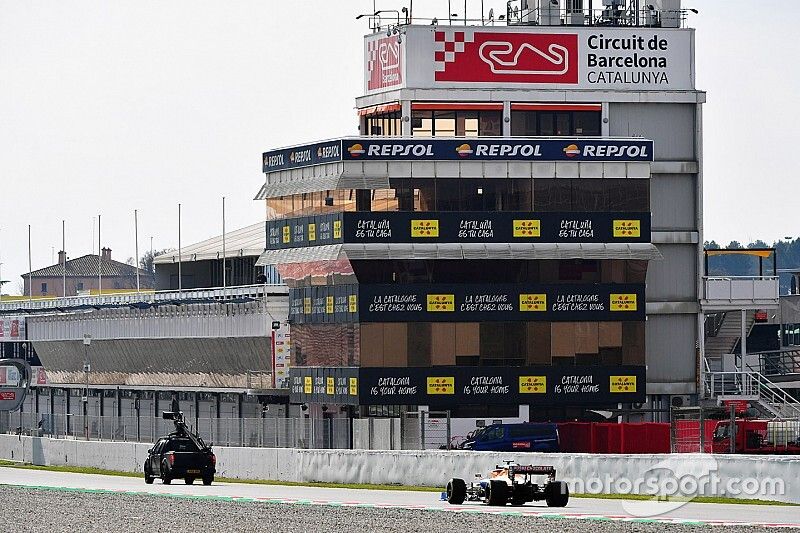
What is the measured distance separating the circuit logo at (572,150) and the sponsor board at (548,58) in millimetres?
5438

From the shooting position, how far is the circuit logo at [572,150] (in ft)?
240

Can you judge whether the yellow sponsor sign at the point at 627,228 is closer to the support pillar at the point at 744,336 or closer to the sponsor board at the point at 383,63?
the support pillar at the point at 744,336

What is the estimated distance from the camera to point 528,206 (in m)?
Result: 73.1

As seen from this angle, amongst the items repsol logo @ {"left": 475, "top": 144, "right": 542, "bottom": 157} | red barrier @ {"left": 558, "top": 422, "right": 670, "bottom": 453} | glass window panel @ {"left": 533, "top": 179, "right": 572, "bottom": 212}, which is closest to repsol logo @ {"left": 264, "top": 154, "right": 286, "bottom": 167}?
repsol logo @ {"left": 475, "top": 144, "right": 542, "bottom": 157}

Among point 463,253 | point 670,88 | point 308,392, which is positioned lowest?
point 308,392

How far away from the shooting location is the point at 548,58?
78125 mm

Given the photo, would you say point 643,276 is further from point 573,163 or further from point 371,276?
point 371,276

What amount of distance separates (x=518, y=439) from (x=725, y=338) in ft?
64.4

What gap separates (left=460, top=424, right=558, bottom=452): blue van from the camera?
67.2 metres

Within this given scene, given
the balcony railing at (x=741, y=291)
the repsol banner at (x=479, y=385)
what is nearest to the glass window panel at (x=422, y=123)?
the repsol banner at (x=479, y=385)

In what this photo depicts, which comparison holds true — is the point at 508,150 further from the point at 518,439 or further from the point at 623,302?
the point at 518,439

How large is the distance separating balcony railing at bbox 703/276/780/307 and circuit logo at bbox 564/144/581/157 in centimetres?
1005

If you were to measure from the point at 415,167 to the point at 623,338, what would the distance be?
10.5 meters

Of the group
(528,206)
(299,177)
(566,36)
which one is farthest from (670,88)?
(299,177)
